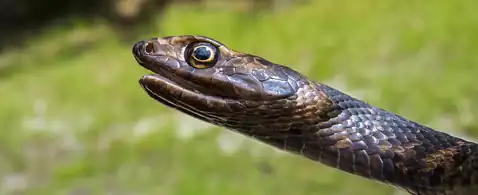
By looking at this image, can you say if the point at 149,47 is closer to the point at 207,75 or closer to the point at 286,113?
the point at 207,75

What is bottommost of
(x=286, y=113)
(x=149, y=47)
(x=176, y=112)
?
(x=176, y=112)

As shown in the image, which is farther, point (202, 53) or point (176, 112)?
point (176, 112)

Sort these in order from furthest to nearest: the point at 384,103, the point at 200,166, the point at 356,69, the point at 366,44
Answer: the point at 366,44 < the point at 356,69 < the point at 384,103 < the point at 200,166

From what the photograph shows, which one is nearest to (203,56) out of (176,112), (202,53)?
(202,53)

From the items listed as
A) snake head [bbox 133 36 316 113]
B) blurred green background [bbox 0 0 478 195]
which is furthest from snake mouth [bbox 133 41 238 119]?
blurred green background [bbox 0 0 478 195]

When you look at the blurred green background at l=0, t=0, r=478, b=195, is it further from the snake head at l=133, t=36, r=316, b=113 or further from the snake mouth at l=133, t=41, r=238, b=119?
the snake mouth at l=133, t=41, r=238, b=119

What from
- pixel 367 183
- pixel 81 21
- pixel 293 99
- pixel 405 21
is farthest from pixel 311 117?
pixel 81 21

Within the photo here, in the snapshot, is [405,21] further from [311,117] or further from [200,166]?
[311,117]
